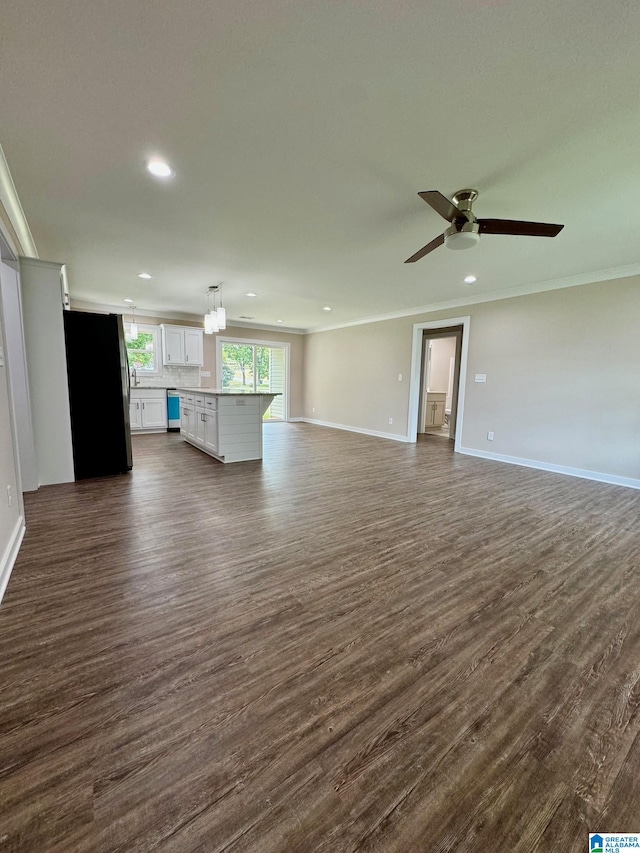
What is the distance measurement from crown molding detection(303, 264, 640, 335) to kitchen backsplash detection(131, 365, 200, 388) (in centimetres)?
414

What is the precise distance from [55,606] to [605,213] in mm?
4746

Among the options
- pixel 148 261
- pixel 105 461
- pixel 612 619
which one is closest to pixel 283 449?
pixel 105 461

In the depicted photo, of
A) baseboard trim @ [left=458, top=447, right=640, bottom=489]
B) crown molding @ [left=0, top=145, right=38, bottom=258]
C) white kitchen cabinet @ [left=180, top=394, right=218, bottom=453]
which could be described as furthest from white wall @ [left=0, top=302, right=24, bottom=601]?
baseboard trim @ [left=458, top=447, right=640, bottom=489]

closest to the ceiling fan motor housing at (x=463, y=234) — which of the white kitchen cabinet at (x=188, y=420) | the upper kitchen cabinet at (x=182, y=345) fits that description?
the white kitchen cabinet at (x=188, y=420)

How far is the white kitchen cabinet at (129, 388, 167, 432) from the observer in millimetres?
6949

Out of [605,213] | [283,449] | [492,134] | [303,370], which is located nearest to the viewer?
[492,134]

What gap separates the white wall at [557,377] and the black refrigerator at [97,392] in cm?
496

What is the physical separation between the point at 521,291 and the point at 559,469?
264 cm

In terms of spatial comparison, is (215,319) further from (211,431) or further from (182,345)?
(182,345)

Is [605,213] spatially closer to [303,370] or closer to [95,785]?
[95,785]

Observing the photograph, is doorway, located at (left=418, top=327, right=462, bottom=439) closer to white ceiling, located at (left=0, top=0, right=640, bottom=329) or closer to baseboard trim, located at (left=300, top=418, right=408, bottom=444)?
baseboard trim, located at (left=300, top=418, right=408, bottom=444)

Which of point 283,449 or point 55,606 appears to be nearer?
point 55,606

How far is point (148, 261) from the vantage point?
4.23m

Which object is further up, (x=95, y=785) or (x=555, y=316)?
(x=555, y=316)
